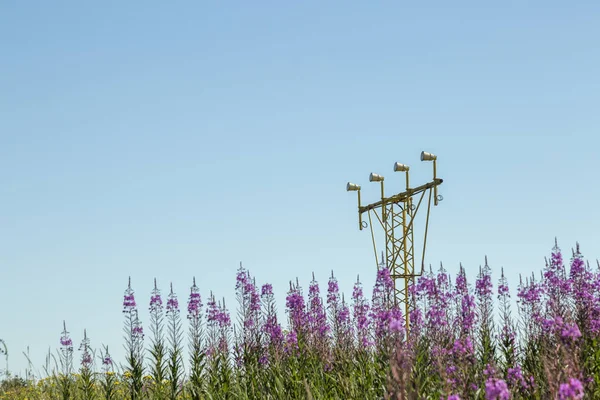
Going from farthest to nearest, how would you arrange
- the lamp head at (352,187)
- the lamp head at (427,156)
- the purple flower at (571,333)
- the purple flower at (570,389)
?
1. the lamp head at (352,187)
2. the lamp head at (427,156)
3. the purple flower at (571,333)
4. the purple flower at (570,389)

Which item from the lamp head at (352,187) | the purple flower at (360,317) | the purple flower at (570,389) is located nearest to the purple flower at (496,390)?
the purple flower at (570,389)

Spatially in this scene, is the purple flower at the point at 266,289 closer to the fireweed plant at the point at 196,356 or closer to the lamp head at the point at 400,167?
the fireweed plant at the point at 196,356

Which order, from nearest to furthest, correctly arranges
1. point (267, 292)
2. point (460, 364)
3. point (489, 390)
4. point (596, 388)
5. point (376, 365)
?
point (489, 390)
point (460, 364)
point (596, 388)
point (376, 365)
point (267, 292)

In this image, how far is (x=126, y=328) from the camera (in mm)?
10883

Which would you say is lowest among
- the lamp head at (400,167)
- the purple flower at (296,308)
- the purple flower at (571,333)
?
the purple flower at (571,333)

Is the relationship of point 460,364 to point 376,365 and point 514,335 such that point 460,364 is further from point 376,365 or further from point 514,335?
point 514,335

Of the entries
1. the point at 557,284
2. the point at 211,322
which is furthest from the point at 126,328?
the point at 557,284

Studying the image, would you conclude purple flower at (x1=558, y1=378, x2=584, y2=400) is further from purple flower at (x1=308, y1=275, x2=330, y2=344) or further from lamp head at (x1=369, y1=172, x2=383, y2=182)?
lamp head at (x1=369, y1=172, x2=383, y2=182)

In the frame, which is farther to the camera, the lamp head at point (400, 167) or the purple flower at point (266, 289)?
the lamp head at point (400, 167)

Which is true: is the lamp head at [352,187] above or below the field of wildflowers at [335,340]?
above

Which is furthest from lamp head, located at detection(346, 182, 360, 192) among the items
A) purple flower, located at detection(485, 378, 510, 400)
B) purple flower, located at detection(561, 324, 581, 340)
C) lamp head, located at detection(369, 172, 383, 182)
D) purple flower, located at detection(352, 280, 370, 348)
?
purple flower, located at detection(485, 378, 510, 400)

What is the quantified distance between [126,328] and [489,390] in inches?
313

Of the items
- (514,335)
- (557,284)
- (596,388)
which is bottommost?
(596,388)

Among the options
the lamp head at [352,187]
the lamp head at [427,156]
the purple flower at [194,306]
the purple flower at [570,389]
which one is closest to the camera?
the purple flower at [570,389]
